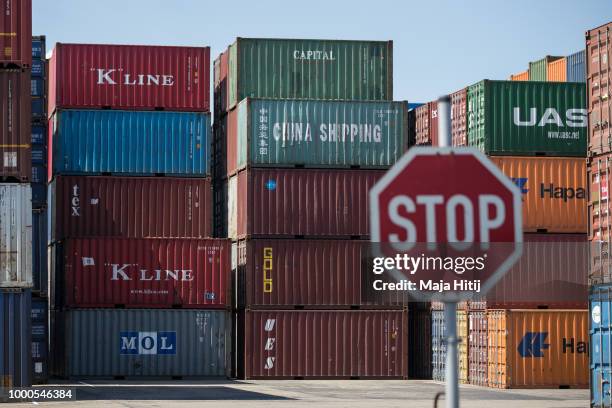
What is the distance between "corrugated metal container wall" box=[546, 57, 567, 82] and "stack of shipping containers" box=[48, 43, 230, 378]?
49.3ft

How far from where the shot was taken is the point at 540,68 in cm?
4947

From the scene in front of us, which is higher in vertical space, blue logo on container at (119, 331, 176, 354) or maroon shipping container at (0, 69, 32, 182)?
maroon shipping container at (0, 69, 32, 182)

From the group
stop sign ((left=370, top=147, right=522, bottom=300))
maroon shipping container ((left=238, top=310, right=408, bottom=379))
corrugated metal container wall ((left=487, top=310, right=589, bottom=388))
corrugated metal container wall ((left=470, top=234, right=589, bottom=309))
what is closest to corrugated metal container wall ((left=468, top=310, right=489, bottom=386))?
corrugated metal container wall ((left=487, top=310, right=589, bottom=388))

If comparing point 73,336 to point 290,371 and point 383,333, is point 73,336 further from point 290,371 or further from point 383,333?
point 383,333

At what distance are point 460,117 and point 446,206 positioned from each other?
32800 millimetres

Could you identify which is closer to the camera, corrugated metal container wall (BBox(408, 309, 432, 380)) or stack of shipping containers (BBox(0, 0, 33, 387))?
stack of shipping containers (BBox(0, 0, 33, 387))

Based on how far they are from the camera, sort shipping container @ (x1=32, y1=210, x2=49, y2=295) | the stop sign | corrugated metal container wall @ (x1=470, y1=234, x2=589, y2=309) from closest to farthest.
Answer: the stop sign, shipping container @ (x1=32, y1=210, x2=49, y2=295), corrugated metal container wall @ (x1=470, y1=234, x2=589, y2=309)

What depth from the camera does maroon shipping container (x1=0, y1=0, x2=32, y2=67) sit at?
29.4 meters

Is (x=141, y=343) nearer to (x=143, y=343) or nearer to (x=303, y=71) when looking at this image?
(x=143, y=343)

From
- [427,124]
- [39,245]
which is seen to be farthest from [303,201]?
[39,245]

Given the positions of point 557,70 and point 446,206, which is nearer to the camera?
point 446,206

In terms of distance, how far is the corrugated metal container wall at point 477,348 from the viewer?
35969 mm

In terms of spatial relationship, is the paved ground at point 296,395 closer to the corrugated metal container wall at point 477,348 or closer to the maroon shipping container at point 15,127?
the corrugated metal container wall at point 477,348

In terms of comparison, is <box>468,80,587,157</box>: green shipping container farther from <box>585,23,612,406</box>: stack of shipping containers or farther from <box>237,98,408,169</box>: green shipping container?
<box>585,23,612,406</box>: stack of shipping containers
